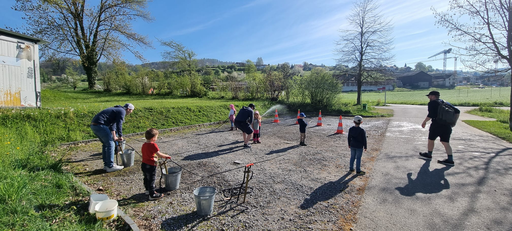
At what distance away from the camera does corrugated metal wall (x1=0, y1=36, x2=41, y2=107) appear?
10.3 meters

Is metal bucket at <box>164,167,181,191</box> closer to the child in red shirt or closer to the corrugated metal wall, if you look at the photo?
the child in red shirt

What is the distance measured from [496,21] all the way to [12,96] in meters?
22.5

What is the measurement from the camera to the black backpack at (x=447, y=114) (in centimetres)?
640

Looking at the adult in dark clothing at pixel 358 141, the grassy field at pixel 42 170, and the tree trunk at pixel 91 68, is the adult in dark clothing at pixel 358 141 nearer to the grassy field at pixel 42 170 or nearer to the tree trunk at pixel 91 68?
the grassy field at pixel 42 170

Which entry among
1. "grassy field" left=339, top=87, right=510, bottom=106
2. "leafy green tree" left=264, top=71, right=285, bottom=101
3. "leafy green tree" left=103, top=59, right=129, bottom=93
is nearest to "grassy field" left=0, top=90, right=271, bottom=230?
"leafy green tree" left=264, top=71, right=285, bottom=101

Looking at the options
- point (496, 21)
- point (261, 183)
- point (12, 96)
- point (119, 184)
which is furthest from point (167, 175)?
point (496, 21)

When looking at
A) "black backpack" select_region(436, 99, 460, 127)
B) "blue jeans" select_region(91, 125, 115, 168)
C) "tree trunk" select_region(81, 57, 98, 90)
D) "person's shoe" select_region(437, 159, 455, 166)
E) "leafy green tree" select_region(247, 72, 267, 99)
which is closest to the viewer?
"blue jeans" select_region(91, 125, 115, 168)

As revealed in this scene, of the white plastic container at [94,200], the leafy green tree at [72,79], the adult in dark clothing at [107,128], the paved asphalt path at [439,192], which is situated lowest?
the paved asphalt path at [439,192]

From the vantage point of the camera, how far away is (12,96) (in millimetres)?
10672

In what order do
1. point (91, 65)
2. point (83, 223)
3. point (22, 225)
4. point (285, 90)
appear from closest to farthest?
1. point (22, 225)
2. point (83, 223)
3. point (285, 90)
4. point (91, 65)

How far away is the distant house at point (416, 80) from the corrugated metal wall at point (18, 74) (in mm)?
104385

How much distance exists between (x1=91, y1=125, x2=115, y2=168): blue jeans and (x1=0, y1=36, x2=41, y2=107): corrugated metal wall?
318 inches

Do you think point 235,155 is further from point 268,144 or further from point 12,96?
point 12,96

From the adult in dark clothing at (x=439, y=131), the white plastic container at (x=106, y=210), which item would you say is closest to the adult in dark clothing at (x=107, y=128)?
the white plastic container at (x=106, y=210)
